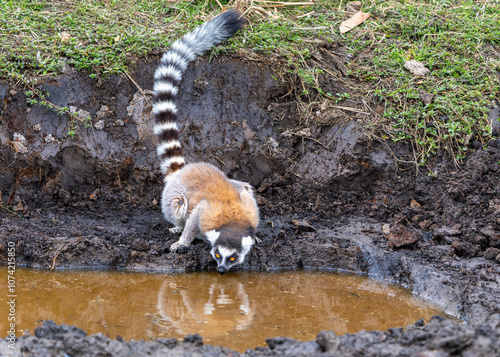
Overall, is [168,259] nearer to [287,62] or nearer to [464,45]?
[287,62]

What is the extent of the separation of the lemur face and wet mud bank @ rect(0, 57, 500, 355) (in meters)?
0.42

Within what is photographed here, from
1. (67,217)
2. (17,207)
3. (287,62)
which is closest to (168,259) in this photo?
(67,217)

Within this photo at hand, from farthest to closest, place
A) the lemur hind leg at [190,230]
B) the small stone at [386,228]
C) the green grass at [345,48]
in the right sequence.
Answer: the green grass at [345,48] < the small stone at [386,228] < the lemur hind leg at [190,230]

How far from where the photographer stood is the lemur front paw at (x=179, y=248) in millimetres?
5738

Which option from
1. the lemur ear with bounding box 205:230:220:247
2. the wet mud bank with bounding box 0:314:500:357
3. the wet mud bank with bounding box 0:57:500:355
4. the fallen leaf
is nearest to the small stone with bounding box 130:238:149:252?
the wet mud bank with bounding box 0:57:500:355

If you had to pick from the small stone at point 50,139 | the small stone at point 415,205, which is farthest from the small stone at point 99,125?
the small stone at point 415,205

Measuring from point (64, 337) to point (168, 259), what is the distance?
2.57m

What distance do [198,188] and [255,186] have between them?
1364 mm

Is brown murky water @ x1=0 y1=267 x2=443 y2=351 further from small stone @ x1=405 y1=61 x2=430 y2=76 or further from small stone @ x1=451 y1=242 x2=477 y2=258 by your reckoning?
small stone @ x1=405 y1=61 x2=430 y2=76

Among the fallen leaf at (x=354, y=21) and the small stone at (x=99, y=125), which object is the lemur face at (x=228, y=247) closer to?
the small stone at (x=99, y=125)

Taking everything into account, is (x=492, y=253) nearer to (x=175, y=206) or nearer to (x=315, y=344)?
(x=315, y=344)

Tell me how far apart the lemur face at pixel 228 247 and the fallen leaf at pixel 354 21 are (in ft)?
15.5

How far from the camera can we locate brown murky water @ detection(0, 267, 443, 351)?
4094mm

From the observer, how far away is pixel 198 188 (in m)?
6.07
